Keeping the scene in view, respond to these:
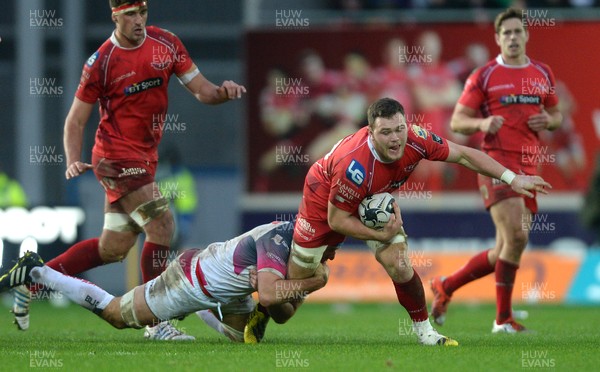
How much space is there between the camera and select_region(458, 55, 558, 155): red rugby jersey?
31.2 feet

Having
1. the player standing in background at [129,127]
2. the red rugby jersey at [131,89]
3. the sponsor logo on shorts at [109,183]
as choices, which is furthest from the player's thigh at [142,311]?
the red rugby jersey at [131,89]

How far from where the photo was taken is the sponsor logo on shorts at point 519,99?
31.3 feet

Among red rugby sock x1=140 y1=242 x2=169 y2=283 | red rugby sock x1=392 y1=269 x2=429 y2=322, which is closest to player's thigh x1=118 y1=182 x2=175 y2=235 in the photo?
red rugby sock x1=140 y1=242 x2=169 y2=283

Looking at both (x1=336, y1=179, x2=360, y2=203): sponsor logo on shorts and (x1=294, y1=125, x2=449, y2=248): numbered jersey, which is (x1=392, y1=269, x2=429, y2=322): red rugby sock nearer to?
(x1=294, y1=125, x2=449, y2=248): numbered jersey

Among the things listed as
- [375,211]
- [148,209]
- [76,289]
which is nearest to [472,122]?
[375,211]

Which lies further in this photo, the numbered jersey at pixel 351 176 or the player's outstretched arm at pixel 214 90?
the player's outstretched arm at pixel 214 90

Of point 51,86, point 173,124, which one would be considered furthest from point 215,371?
point 51,86

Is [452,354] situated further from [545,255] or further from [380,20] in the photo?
[380,20]

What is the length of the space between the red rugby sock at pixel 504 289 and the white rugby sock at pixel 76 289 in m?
3.20

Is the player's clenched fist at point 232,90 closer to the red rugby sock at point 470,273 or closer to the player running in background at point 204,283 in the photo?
the player running in background at point 204,283

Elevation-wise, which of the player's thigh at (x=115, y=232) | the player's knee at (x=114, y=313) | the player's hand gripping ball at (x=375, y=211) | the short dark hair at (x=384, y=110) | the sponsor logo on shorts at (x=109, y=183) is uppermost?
the short dark hair at (x=384, y=110)

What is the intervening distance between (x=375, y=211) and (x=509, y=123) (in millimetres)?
2400

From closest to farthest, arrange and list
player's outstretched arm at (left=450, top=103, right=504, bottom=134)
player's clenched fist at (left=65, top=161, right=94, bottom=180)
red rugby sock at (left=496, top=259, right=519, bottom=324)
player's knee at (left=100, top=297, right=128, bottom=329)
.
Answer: player's knee at (left=100, top=297, right=128, bottom=329) < player's clenched fist at (left=65, top=161, right=94, bottom=180) < player's outstretched arm at (left=450, top=103, right=504, bottom=134) < red rugby sock at (left=496, top=259, right=519, bottom=324)

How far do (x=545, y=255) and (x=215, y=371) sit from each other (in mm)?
9235
